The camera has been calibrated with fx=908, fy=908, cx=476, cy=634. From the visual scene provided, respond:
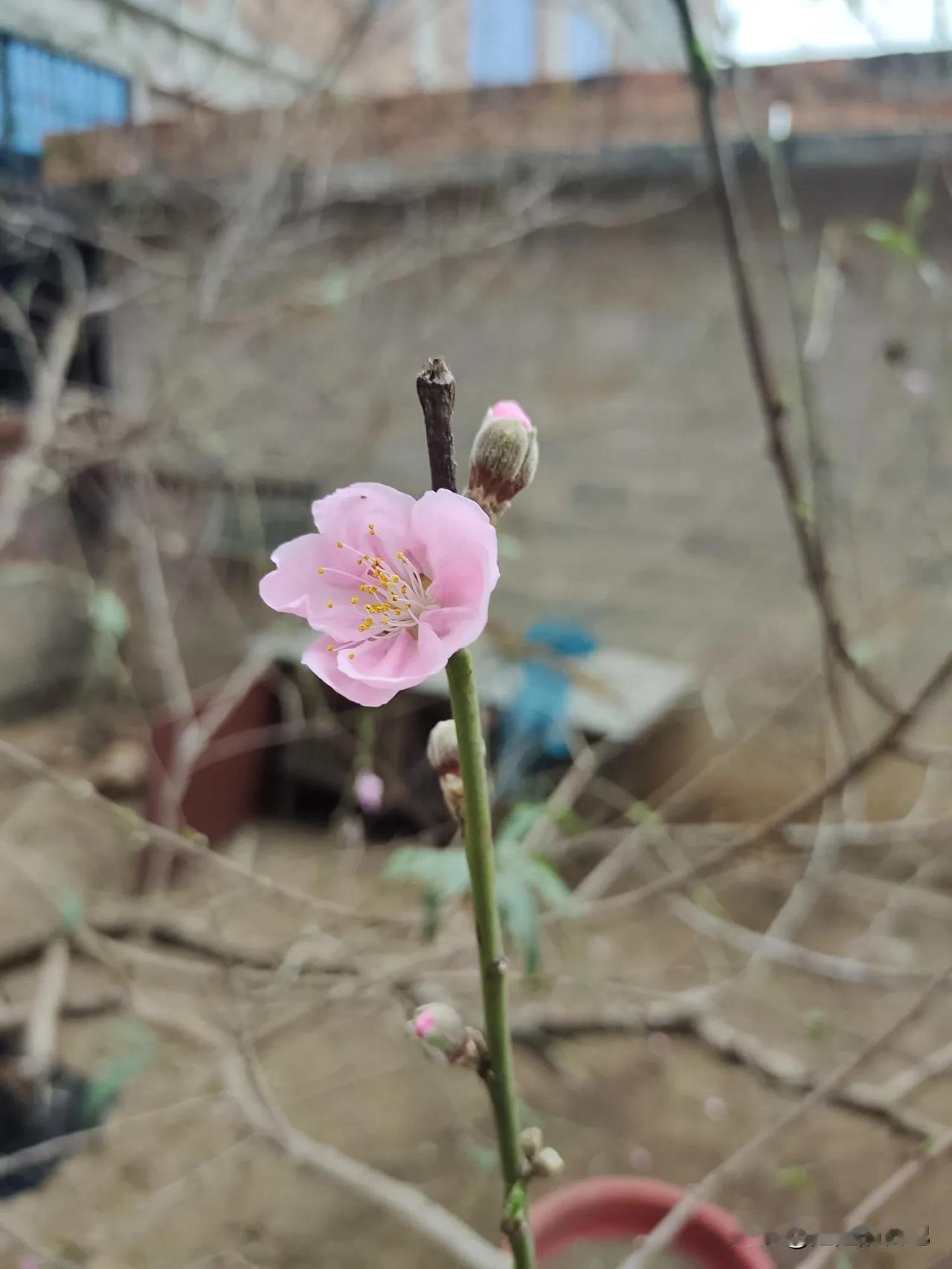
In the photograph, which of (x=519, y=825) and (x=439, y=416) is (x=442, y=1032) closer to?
(x=439, y=416)

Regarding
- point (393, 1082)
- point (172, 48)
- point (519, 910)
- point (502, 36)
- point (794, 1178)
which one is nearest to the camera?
point (519, 910)

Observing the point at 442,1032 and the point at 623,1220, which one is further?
the point at 623,1220

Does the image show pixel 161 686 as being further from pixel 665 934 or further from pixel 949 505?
pixel 949 505

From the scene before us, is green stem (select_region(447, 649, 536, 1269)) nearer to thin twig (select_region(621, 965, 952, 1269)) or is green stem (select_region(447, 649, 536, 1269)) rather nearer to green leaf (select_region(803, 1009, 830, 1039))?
thin twig (select_region(621, 965, 952, 1269))

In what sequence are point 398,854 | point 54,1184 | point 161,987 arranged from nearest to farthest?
point 398,854, point 54,1184, point 161,987

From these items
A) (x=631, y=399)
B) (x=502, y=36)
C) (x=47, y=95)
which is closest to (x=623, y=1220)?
(x=631, y=399)

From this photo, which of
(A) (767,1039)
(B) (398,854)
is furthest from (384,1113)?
(B) (398,854)
